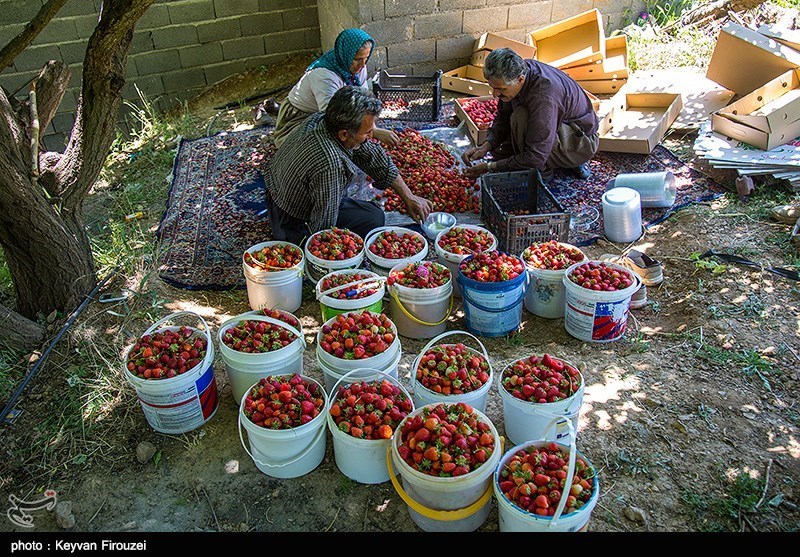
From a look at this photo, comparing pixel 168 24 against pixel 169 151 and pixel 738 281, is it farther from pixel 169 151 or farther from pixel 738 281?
pixel 738 281

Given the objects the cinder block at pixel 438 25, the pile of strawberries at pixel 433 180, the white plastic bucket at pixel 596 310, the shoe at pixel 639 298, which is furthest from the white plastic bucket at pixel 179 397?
the cinder block at pixel 438 25

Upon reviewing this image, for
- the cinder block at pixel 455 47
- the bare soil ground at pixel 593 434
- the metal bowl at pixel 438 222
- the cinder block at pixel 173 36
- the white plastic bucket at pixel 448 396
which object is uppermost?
the cinder block at pixel 173 36

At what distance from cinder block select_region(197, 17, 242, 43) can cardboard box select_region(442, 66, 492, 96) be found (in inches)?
106

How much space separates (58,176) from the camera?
151 inches

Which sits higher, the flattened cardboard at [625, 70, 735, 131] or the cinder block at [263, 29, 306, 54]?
the cinder block at [263, 29, 306, 54]

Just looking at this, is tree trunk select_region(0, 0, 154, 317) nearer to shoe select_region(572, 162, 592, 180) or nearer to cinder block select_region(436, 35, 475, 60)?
shoe select_region(572, 162, 592, 180)

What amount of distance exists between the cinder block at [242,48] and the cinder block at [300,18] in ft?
1.32

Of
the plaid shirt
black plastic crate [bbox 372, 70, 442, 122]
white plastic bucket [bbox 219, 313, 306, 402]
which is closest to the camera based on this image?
white plastic bucket [bbox 219, 313, 306, 402]

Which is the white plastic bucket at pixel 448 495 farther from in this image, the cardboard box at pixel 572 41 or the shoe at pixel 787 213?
the cardboard box at pixel 572 41

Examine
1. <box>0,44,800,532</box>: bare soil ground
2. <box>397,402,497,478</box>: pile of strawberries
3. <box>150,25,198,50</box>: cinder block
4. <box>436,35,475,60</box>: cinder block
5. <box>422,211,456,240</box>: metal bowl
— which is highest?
<box>150,25,198,50</box>: cinder block

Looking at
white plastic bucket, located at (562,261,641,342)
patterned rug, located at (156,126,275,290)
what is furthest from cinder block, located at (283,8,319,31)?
white plastic bucket, located at (562,261,641,342)

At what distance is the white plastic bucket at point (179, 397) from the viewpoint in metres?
2.96

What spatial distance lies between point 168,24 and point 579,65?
15.6ft

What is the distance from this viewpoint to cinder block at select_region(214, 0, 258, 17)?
7398mm
